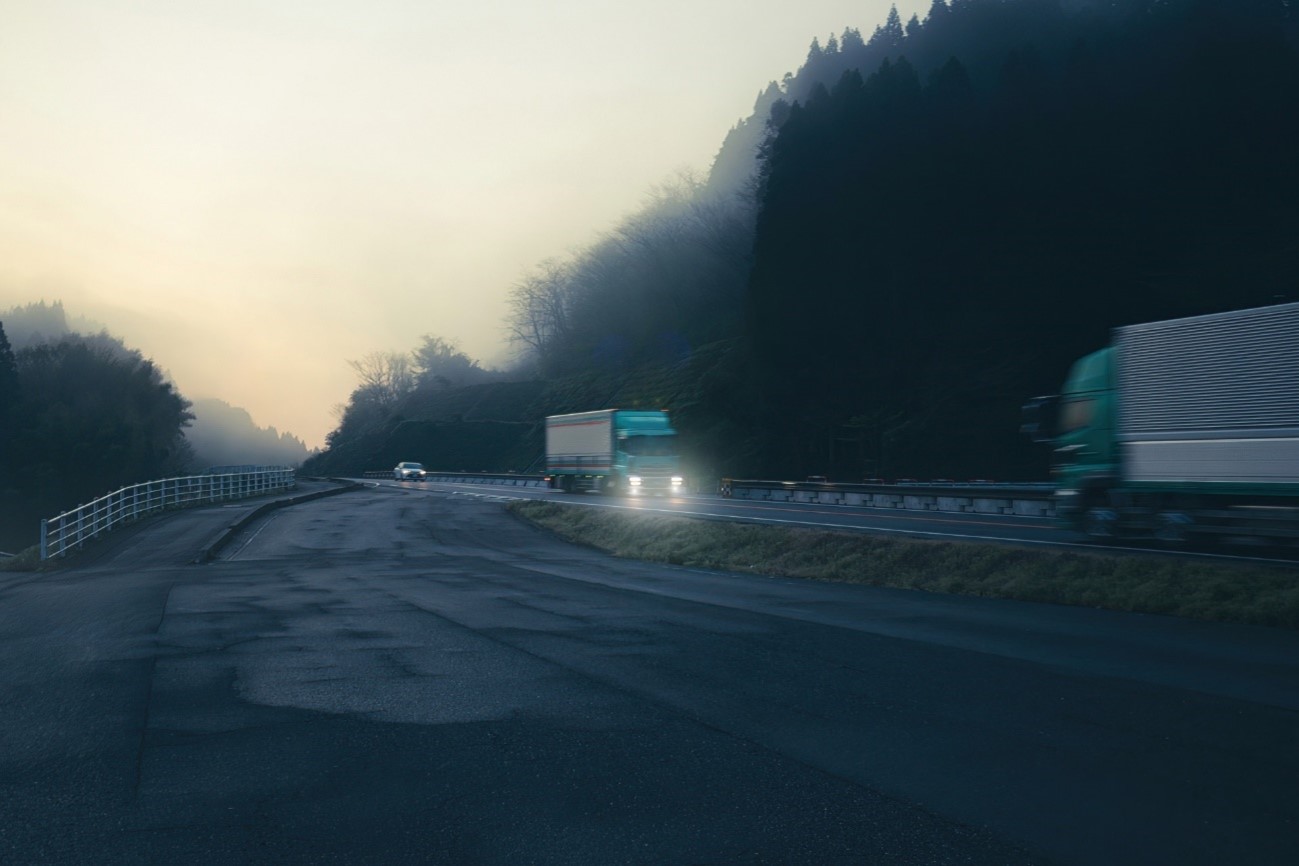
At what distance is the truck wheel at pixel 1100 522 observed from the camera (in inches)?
720

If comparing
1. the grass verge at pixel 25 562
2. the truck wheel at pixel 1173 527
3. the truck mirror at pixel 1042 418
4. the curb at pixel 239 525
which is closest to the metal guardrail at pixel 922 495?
the truck mirror at pixel 1042 418

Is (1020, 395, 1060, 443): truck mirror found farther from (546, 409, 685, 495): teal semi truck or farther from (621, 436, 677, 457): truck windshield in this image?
(621, 436, 677, 457): truck windshield

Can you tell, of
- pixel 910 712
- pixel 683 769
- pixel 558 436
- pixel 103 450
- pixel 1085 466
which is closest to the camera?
pixel 683 769

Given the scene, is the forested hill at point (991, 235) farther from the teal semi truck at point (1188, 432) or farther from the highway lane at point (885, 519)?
the teal semi truck at point (1188, 432)

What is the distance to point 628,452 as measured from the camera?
45.9 meters

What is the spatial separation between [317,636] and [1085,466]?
564 inches

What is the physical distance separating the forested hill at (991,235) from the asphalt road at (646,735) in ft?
133

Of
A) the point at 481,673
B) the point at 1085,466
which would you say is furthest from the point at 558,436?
the point at 481,673

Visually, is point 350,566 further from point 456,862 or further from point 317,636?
point 456,862

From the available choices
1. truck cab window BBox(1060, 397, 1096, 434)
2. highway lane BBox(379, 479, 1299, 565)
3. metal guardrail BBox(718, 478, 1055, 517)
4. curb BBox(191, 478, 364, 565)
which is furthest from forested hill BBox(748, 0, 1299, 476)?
truck cab window BBox(1060, 397, 1096, 434)

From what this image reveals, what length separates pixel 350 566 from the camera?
20.4 m

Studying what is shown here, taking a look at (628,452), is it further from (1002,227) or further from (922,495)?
(1002,227)

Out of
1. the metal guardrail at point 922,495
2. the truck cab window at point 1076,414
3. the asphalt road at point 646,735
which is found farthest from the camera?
the metal guardrail at point 922,495

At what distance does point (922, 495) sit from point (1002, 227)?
30302mm
